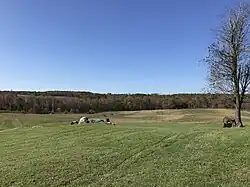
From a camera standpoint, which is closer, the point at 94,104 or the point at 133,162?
the point at 133,162

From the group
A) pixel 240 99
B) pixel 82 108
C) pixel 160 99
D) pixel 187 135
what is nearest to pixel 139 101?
pixel 160 99

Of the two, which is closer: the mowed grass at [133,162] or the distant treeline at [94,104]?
the mowed grass at [133,162]

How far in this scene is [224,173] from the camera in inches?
572

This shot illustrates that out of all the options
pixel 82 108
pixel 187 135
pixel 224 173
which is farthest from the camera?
pixel 82 108

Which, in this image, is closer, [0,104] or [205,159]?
[205,159]

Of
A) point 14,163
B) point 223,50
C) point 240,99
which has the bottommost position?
point 14,163

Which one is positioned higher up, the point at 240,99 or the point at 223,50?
the point at 223,50

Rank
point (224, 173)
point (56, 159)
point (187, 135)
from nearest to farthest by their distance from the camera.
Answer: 1. point (224, 173)
2. point (56, 159)
3. point (187, 135)

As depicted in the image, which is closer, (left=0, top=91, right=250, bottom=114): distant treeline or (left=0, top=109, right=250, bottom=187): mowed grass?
(left=0, top=109, right=250, bottom=187): mowed grass

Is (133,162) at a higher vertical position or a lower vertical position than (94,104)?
lower

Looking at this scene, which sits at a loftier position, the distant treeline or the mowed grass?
the distant treeline

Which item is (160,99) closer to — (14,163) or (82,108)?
(82,108)

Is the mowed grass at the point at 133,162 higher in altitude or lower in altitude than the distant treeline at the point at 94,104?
lower

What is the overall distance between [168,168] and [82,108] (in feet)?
400
